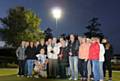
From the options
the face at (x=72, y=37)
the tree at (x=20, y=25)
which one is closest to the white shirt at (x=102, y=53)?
the face at (x=72, y=37)

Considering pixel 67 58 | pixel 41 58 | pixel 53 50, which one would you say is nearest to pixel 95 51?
pixel 67 58

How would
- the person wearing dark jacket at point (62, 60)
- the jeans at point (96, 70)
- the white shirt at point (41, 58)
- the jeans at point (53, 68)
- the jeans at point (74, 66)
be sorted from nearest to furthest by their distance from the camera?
the jeans at point (96, 70)
the jeans at point (74, 66)
the person wearing dark jacket at point (62, 60)
the jeans at point (53, 68)
the white shirt at point (41, 58)

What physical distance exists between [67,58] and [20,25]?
4247 centimetres

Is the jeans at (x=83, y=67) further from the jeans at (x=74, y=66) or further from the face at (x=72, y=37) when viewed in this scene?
the face at (x=72, y=37)

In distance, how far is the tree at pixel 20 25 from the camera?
210ft

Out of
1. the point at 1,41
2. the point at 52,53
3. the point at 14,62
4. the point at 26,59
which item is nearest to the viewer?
the point at 52,53

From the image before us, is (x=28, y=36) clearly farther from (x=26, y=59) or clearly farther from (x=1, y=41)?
(x=26, y=59)

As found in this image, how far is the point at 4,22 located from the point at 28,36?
15.2 feet

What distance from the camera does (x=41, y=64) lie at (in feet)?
78.1

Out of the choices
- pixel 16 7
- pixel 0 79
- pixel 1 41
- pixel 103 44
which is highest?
pixel 16 7

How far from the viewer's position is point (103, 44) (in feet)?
70.9

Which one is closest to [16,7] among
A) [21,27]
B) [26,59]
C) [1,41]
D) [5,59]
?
[21,27]

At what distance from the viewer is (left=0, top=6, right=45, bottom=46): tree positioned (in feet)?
210

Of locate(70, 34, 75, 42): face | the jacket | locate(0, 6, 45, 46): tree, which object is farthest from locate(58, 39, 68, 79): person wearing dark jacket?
locate(0, 6, 45, 46): tree
